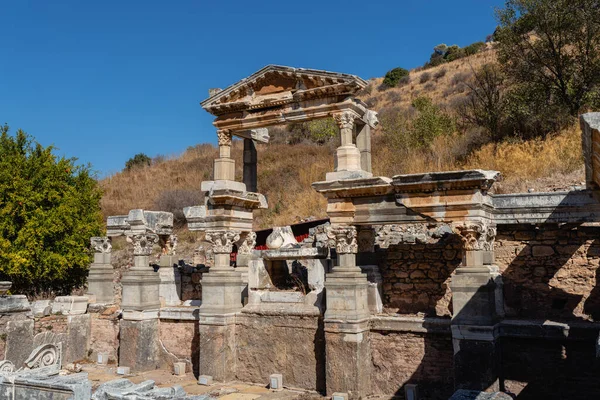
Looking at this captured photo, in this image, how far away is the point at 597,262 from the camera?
10508 millimetres

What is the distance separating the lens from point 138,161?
4391 centimetres

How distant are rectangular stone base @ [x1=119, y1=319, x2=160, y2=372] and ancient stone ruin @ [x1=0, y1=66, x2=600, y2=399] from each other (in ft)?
0.12

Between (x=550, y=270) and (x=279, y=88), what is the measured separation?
7.08 m

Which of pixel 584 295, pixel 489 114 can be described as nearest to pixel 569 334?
pixel 584 295

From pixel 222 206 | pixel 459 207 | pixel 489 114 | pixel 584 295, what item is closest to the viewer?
pixel 459 207

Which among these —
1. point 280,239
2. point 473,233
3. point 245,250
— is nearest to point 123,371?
point 245,250

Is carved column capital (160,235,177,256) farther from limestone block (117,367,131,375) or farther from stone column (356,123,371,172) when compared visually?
stone column (356,123,371,172)

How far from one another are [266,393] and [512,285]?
17.8ft

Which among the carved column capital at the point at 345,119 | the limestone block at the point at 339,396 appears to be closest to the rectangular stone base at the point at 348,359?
the limestone block at the point at 339,396

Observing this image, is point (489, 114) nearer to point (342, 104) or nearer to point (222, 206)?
point (342, 104)

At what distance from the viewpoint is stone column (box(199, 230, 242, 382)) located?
1236 cm

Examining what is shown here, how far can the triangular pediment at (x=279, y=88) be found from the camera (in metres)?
12.3

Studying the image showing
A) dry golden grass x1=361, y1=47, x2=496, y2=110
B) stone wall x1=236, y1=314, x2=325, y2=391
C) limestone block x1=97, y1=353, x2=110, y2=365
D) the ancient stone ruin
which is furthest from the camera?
dry golden grass x1=361, y1=47, x2=496, y2=110

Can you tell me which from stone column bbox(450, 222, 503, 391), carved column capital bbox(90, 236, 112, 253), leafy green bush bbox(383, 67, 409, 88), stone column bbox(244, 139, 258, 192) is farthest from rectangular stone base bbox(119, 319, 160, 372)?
leafy green bush bbox(383, 67, 409, 88)
